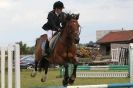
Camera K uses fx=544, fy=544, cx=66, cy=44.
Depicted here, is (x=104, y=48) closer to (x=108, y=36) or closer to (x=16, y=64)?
(x=108, y=36)

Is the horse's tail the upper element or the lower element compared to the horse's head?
lower

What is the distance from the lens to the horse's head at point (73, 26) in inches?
458

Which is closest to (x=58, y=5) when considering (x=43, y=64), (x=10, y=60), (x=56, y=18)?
(x=56, y=18)

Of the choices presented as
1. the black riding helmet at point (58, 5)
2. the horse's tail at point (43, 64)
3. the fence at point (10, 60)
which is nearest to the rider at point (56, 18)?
the black riding helmet at point (58, 5)

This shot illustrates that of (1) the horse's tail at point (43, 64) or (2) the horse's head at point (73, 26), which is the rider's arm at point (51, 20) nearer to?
(2) the horse's head at point (73, 26)

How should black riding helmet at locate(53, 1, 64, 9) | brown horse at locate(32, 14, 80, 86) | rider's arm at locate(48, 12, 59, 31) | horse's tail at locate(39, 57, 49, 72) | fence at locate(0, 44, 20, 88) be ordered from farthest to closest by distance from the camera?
horse's tail at locate(39, 57, 49, 72), black riding helmet at locate(53, 1, 64, 9), rider's arm at locate(48, 12, 59, 31), brown horse at locate(32, 14, 80, 86), fence at locate(0, 44, 20, 88)

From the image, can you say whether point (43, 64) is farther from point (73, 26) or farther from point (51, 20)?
point (73, 26)

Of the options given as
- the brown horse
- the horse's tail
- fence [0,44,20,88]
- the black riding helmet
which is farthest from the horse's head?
fence [0,44,20,88]

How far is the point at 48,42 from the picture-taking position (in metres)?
13.5

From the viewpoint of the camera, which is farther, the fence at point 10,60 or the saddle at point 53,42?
the saddle at point 53,42

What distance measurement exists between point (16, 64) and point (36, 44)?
20.3 feet

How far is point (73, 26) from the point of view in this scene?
1191cm

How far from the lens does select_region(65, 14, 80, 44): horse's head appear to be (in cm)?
1164

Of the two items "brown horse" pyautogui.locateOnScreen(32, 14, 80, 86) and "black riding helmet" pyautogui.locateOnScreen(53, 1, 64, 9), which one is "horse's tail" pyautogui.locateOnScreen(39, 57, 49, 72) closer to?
"brown horse" pyautogui.locateOnScreen(32, 14, 80, 86)
